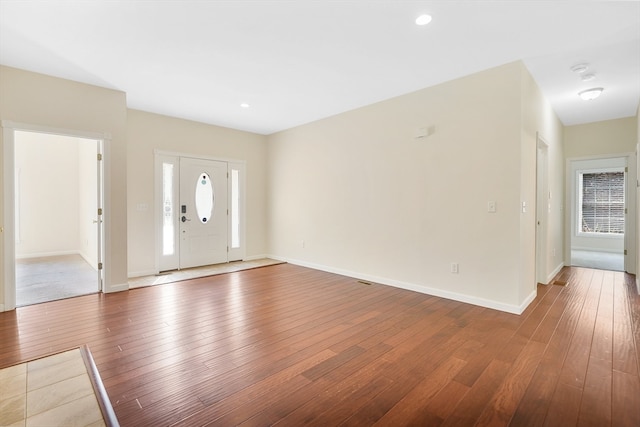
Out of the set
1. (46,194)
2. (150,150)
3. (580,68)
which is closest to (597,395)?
(580,68)

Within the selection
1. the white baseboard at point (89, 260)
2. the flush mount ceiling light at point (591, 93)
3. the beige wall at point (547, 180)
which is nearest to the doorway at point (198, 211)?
the white baseboard at point (89, 260)

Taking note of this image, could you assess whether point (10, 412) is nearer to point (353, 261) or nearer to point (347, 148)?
point (353, 261)

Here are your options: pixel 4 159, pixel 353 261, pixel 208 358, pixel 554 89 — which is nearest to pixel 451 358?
pixel 208 358

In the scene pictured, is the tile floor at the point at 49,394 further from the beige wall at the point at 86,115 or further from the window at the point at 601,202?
the window at the point at 601,202

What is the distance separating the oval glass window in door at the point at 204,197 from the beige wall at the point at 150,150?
1.62ft

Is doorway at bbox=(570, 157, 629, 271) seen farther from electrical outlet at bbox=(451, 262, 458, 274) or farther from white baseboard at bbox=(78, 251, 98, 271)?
white baseboard at bbox=(78, 251, 98, 271)

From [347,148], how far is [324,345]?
134 inches

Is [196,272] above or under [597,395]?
above

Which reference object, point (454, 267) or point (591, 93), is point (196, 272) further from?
point (591, 93)

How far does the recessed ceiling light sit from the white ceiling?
5 centimetres

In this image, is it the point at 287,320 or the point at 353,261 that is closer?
the point at 287,320

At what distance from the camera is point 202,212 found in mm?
5941

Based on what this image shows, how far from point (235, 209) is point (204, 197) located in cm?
73

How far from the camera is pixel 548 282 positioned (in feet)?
15.5
